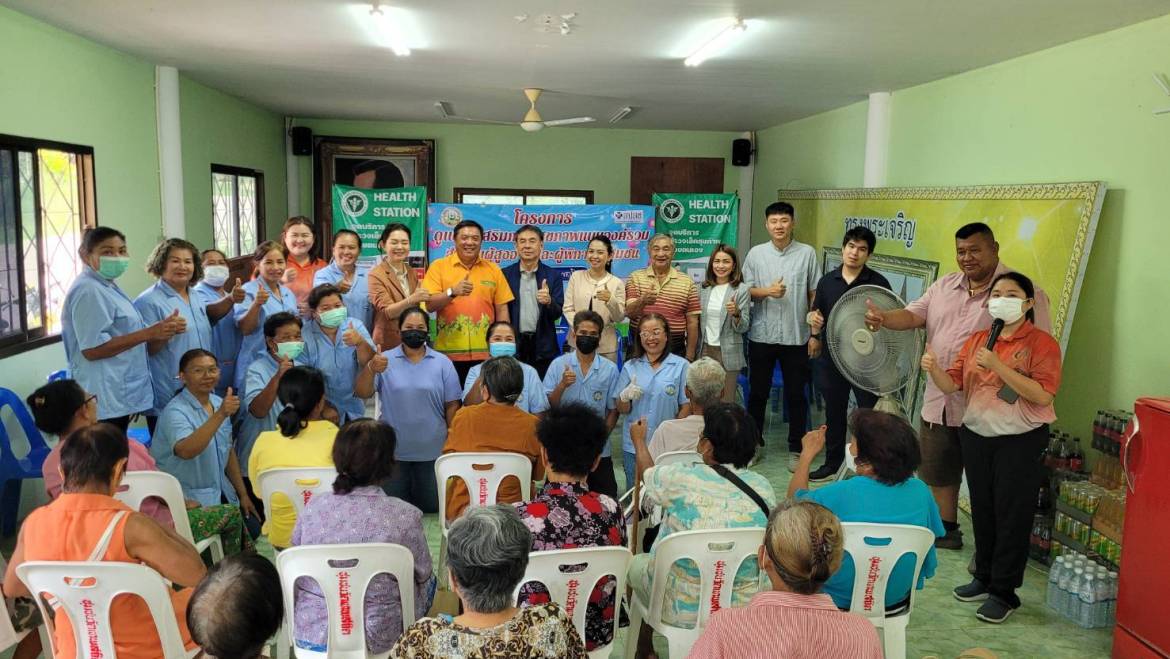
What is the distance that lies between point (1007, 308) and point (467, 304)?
315 cm

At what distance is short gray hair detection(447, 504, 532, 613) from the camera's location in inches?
73.2

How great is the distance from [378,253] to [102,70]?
3794 mm

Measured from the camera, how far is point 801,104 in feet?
26.3

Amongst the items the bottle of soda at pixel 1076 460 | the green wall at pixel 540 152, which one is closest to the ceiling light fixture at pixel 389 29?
the bottle of soda at pixel 1076 460

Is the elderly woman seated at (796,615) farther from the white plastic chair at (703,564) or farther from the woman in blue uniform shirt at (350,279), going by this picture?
the woman in blue uniform shirt at (350,279)

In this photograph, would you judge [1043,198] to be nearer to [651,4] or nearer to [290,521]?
[651,4]

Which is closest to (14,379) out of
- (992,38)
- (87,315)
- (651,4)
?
(87,315)

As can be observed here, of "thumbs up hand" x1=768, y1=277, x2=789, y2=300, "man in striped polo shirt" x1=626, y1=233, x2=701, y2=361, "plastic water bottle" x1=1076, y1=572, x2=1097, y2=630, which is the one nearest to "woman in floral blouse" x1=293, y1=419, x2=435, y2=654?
"plastic water bottle" x1=1076, y1=572, x2=1097, y2=630

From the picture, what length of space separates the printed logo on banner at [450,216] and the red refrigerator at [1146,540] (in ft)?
20.6

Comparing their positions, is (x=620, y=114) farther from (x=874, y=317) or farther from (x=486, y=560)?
(x=486, y=560)

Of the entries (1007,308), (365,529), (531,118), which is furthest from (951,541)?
(531,118)

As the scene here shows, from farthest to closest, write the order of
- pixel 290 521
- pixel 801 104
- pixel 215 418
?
pixel 801 104 → pixel 215 418 → pixel 290 521

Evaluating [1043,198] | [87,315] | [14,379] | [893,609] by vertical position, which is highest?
[1043,198]

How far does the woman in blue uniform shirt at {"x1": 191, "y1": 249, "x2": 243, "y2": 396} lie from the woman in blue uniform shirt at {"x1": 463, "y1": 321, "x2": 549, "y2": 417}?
1.44 metres
